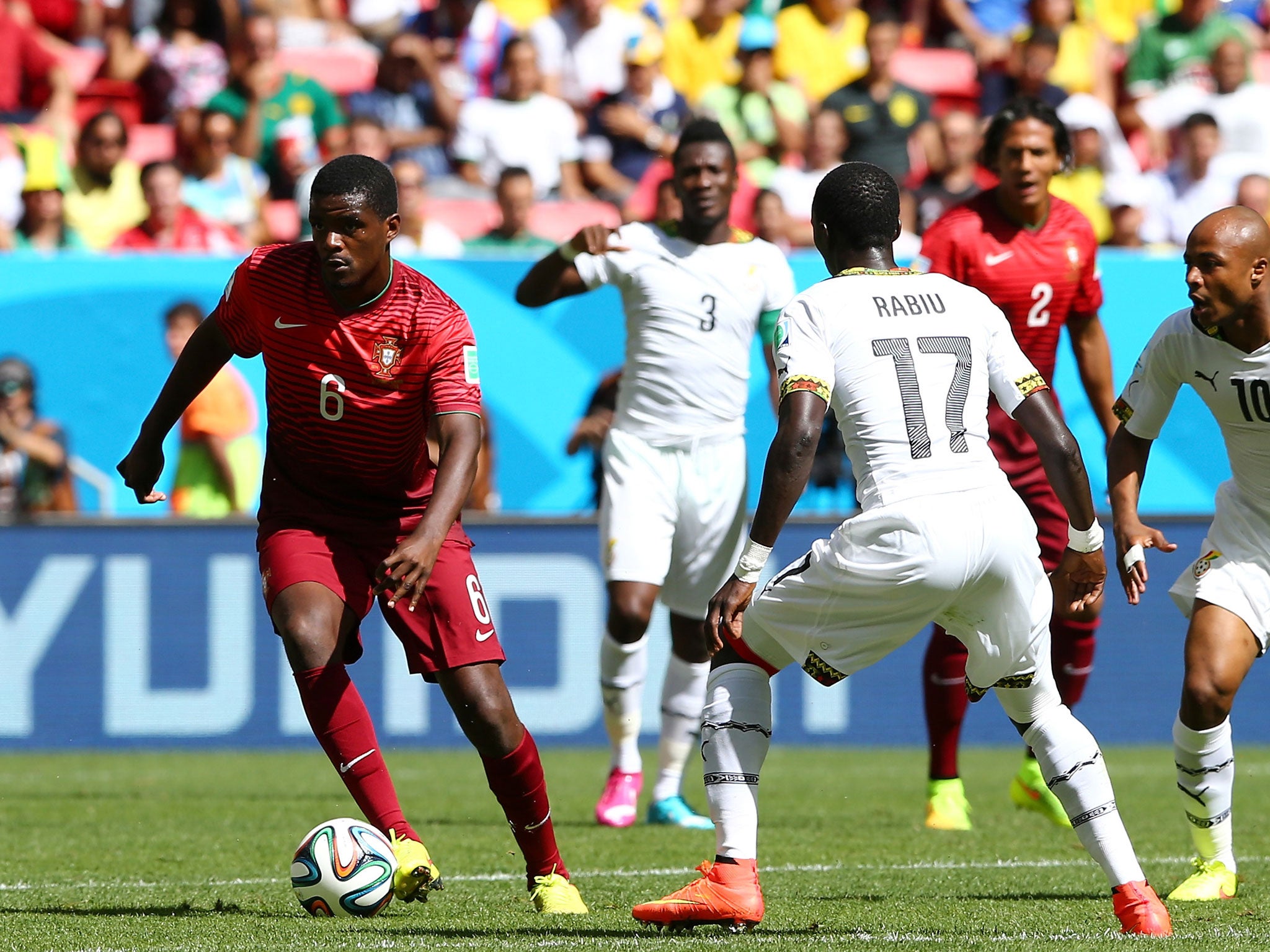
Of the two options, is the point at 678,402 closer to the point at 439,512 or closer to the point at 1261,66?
the point at 439,512

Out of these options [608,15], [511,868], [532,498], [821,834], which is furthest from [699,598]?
[608,15]

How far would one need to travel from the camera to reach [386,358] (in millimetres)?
5660

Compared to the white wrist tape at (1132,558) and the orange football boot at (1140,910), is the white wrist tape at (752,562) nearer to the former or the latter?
the orange football boot at (1140,910)

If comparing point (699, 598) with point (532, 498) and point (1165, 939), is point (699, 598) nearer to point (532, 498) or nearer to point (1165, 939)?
point (1165, 939)

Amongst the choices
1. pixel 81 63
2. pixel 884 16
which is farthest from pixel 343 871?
pixel 884 16

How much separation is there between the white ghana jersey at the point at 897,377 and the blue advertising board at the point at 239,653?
682 centimetres

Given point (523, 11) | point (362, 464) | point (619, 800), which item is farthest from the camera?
point (523, 11)

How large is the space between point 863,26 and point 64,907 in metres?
13.9

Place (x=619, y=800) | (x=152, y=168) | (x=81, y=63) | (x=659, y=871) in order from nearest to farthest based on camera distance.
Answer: (x=659, y=871)
(x=619, y=800)
(x=152, y=168)
(x=81, y=63)

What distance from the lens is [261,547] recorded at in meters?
5.86

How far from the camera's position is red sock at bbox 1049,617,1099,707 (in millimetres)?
8664

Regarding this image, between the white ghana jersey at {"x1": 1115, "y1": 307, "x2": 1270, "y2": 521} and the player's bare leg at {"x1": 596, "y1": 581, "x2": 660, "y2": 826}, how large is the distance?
8.62 ft

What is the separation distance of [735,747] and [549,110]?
37.1 ft

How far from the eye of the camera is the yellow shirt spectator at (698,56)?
16844 mm
